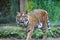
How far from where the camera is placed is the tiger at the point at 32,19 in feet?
17.3

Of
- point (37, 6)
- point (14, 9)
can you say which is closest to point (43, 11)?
point (37, 6)

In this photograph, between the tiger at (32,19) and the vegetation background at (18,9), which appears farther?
the vegetation background at (18,9)

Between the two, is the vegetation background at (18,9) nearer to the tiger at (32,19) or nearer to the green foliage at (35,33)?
the green foliage at (35,33)

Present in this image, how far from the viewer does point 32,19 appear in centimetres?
560

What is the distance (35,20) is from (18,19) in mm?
540

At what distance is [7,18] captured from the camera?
21.7ft

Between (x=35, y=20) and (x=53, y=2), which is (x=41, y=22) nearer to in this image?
(x=35, y=20)

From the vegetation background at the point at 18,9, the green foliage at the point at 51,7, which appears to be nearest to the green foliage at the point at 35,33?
the vegetation background at the point at 18,9

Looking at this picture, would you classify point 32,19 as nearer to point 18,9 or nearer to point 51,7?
point 51,7

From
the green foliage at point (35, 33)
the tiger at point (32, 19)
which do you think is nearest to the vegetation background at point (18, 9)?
the green foliage at point (35, 33)

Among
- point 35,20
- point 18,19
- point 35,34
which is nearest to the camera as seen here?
point 18,19

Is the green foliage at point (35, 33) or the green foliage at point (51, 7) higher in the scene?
the green foliage at point (51, 7)

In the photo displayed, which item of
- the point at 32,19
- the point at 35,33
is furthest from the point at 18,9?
the point at 32,19

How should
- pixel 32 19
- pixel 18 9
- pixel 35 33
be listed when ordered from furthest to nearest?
1. pixel 18 9
2. pixel 35 33
3. pixel 32 19
